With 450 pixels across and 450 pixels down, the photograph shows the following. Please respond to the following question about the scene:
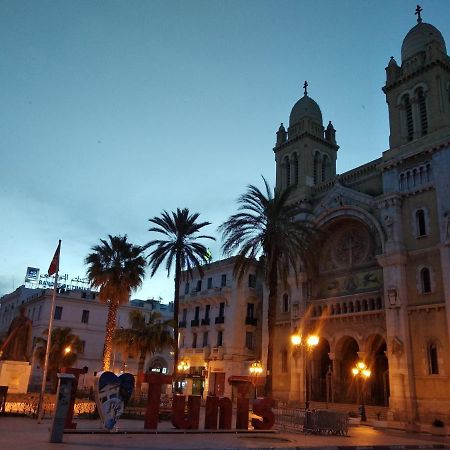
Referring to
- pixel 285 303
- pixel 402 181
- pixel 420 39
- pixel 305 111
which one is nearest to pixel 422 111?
pixel 402 181

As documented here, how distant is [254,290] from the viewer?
164ft

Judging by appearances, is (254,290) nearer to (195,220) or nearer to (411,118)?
(195,220)

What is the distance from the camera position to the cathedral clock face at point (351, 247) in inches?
1535

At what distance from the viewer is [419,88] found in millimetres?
37094

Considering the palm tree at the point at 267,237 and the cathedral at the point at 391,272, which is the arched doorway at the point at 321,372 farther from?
the palm tree at the point at 267,237

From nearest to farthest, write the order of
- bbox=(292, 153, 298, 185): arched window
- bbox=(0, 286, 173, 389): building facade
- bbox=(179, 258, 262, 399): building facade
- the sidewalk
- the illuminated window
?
1. the sidewalk
2. bbox=(179, 258, 262, 399): building facade
3. bbox=(292, 153, 298, 185): arched window
4. bbox=(0, 286, 173, 389): building facade
5. the illuminated window

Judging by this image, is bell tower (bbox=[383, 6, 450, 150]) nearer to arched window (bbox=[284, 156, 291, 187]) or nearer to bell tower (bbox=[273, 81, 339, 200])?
bell tower (bbox=[273, 81, 339, 200])

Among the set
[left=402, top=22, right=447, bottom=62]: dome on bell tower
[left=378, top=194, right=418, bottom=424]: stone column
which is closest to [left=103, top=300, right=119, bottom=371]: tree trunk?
[left=378, top=194, right=418, bottom=424]: stone column

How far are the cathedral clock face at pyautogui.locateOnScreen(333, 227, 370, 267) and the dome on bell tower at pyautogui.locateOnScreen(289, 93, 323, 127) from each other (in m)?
14.6

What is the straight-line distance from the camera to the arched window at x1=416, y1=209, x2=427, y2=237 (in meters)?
33.6

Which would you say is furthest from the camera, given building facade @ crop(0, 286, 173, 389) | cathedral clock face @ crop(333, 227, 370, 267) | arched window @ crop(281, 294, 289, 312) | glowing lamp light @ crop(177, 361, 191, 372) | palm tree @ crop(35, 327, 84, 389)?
building facade @ crop(0, 286, 173, 389)

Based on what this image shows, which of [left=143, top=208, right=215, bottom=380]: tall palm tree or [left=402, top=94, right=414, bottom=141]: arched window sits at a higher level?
[left=402, top=94, right=414, bottom=141]: arched window

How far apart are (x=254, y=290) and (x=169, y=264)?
1505 cm

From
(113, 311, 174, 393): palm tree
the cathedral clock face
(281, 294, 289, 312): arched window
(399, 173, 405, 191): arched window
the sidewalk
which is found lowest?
the sidewalk
